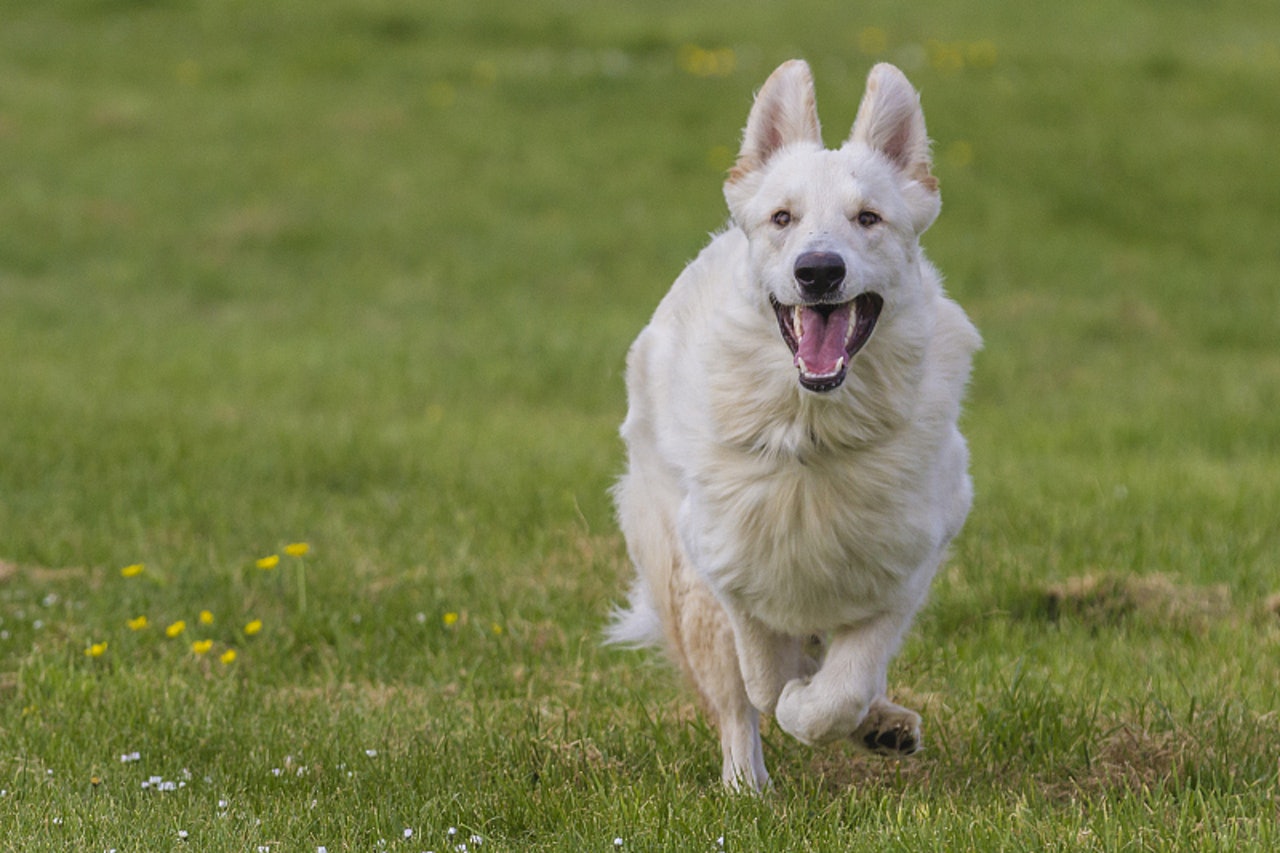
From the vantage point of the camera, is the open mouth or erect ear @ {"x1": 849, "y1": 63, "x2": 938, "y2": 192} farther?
erect ear @ {"x1": 849, "y1": 63, "x2": 938, "y2": 192}

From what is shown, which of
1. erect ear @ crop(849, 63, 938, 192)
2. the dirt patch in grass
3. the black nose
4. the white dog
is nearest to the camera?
the black nose

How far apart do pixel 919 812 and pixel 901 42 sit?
15.3 metres

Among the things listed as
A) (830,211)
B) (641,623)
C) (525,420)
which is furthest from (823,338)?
(525,420)

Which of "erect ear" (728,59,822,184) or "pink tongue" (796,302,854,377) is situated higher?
"erect ear" (728,59,822,184)

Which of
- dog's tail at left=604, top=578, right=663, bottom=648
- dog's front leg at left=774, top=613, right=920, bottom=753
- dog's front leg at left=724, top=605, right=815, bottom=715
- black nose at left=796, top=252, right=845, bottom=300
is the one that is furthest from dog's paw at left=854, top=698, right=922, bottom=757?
black nose at left=796, top=252, right=845, bottom=300

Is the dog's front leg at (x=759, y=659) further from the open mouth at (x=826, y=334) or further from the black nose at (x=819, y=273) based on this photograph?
the black nose at (x=819, y=273)

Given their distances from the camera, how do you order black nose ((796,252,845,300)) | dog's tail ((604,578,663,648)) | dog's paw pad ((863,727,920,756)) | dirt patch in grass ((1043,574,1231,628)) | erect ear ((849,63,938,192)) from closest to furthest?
black nose ((796,252,845,300)) → erect ear ((849,63,938,192)) → dog's paw pad ((863,727,920,756)) → dog's tail ((604,578,663,648)) → dirt patch in grass ((1043,574,1231,628))

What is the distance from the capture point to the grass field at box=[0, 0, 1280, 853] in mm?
4324

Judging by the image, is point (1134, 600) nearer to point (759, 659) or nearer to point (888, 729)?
point (888, 729)

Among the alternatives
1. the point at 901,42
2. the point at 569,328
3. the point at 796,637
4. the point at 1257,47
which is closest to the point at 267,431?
the point at 569,328

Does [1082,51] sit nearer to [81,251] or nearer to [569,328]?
[569,328]

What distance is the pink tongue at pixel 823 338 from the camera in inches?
149

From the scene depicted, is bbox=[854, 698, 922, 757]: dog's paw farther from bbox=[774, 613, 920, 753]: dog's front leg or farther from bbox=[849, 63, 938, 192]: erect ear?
bbox=[849, 63, 938, 192]: erect ear

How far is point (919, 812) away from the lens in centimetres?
385
